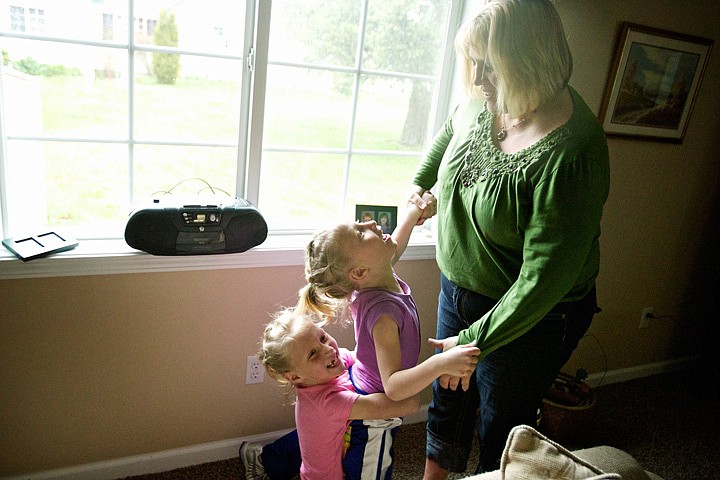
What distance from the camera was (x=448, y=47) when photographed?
207cm

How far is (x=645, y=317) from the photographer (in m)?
2.77

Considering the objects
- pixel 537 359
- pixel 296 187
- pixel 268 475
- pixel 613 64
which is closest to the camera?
pixel 537 359

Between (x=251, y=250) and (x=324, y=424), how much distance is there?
641 mm

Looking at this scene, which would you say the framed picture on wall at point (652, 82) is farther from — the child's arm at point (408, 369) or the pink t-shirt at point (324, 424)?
the pink t-shirt at point (324, 424)

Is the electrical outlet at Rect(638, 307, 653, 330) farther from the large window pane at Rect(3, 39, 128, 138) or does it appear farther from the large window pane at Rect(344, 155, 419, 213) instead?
the large window pane at Rect(3, 39, 128, 138)

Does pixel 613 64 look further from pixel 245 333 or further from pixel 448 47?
pixel 245 333

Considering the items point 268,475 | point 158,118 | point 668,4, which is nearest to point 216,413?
point 268,475

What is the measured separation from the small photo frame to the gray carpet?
865mm

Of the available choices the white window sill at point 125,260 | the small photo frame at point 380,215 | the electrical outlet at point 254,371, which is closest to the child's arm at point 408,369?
the white window sill at point 125,260

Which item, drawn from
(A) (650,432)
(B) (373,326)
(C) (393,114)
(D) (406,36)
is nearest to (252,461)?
(B) (373,326)

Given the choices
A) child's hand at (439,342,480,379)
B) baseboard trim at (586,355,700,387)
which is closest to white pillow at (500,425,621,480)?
child's hand at (439,342,480,379)

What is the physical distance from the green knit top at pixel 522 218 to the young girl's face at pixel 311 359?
34cm

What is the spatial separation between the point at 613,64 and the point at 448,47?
647 mm

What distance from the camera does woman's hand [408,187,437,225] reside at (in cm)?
165
